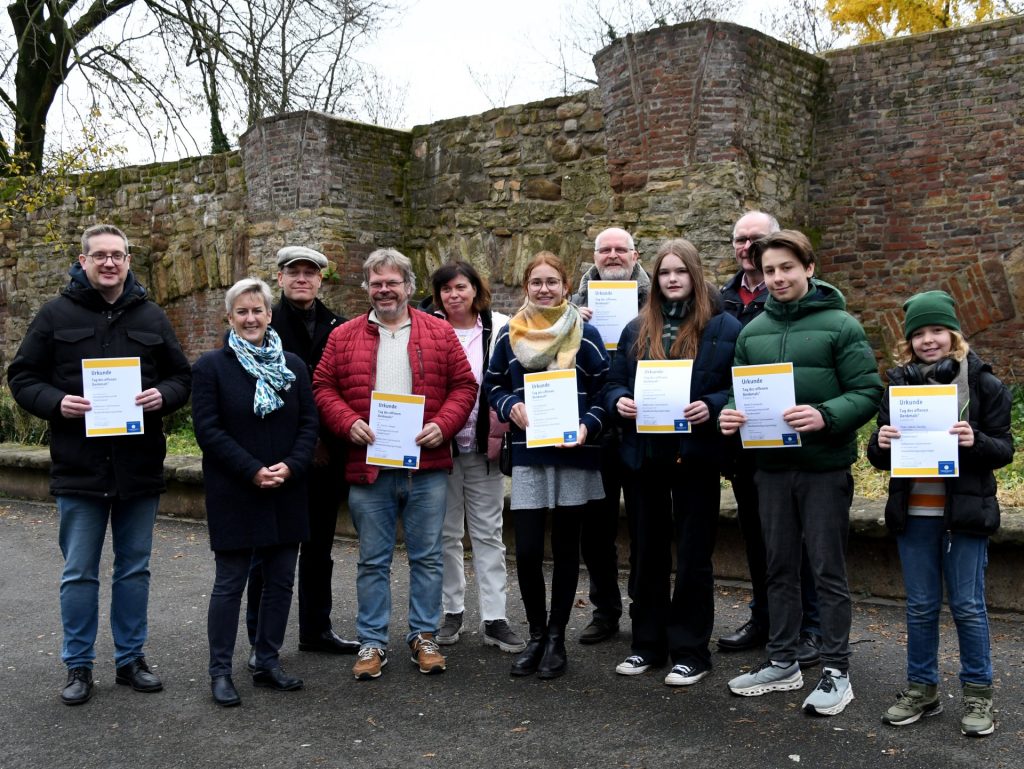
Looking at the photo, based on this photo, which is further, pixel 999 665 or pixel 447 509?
pixel 447 509

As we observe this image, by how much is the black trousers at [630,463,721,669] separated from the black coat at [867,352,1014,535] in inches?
32.1

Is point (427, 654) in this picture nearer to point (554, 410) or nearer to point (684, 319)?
point (554, 410)

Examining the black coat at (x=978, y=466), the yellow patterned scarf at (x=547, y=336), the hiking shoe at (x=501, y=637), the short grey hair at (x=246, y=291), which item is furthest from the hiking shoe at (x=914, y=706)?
the short grey hair at (x=246, y=291)

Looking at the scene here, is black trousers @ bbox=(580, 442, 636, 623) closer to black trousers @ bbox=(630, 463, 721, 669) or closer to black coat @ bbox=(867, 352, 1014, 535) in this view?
black trousers @ bbox=(630, 463, 721, 669)

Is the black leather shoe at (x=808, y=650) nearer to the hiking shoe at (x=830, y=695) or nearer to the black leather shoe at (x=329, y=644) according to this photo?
the hiking shoe at (x=830, y=695)

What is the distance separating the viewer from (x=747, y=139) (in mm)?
8938

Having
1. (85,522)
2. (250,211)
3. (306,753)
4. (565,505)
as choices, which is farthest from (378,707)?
(250,211)

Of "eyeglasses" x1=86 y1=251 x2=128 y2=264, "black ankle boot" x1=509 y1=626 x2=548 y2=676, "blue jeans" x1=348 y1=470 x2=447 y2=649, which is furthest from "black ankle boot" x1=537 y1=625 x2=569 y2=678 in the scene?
"eyeglasses" x1=86 y1=251 x2=128 y2=264

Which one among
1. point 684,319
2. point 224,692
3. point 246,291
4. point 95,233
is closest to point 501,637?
point 224,692

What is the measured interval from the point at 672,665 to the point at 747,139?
5.61 m

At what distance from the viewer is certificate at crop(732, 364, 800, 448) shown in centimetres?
403

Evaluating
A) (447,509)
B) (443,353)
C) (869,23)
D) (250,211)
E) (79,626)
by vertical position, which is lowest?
(79,626)

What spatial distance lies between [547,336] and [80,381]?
204cm

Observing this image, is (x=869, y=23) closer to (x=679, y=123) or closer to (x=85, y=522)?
(x=679, y=123)
